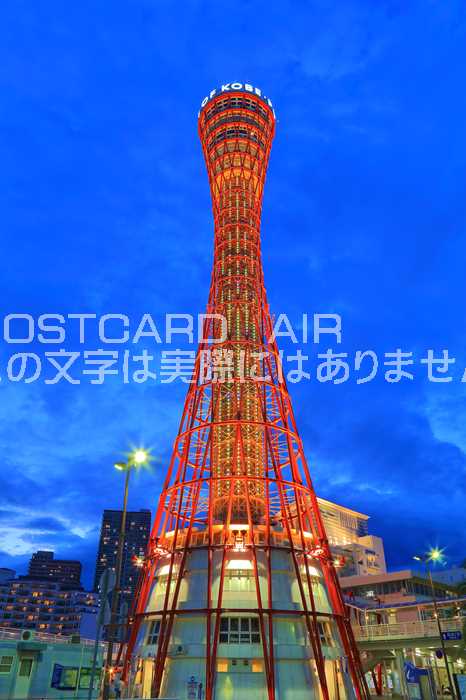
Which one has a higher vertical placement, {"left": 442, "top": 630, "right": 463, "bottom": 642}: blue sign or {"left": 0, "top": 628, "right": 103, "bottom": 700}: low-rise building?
{"left": 442, "top": 630, "right": 463, "bottom": 642}: blue sign

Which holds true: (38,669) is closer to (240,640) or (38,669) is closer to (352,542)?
(240,640)

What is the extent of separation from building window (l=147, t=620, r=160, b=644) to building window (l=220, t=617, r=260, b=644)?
4.61 m

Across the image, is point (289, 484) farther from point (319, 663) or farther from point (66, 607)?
point (66, 607)

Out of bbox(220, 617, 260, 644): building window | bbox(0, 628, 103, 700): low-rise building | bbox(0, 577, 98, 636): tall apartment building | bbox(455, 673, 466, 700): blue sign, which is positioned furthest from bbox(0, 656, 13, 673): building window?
bbox(0, 577, 98, 636): tall apartment building

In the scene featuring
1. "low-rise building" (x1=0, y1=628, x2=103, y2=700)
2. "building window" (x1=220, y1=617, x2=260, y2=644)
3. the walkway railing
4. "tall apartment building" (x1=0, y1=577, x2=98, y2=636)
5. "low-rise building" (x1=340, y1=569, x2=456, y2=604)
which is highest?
"tall apartment building" (x1=0, y1=577, x2=98, y2=636)

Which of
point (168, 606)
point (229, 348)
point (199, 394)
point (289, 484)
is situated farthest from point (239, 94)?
point (168, 606)

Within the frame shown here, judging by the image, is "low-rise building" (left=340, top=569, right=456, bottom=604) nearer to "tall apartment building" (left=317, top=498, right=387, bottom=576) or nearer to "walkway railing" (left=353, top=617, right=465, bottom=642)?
"walkway railing" (left=353, top=617, right=465, bottom=642)

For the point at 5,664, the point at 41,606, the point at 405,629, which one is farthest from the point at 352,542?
the point at 41,606

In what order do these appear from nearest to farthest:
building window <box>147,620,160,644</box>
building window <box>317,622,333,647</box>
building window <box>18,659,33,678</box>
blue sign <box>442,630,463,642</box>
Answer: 1. building window <box>18,659,33,678</box>
2. building window <box>317,622,333,647</box>
3. building window <box>147,620,160,644</box>
4. blue sign <box>442,630,463,642</box>

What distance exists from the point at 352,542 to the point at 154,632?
73010mm

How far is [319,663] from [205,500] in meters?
13.7

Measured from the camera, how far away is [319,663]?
30.8 metres

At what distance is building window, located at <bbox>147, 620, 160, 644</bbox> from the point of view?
113ft

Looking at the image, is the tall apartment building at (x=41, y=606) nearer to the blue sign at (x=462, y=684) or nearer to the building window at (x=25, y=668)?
the building window at (x=25, y=668)
